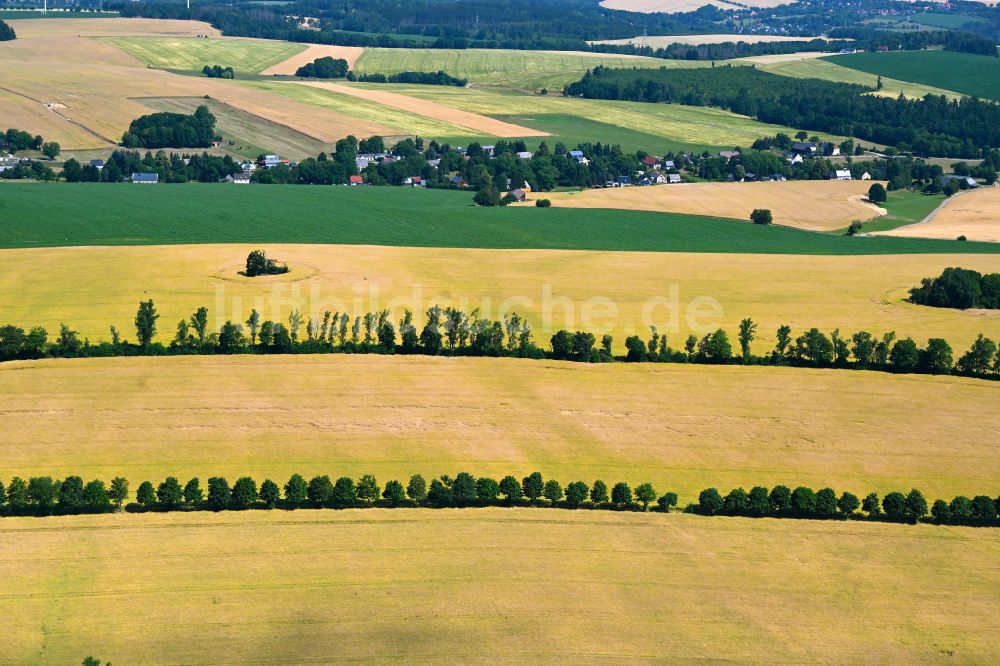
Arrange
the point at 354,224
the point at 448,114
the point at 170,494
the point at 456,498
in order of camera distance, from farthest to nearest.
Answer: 1. the point at 448,114
2. the point at 354,224
3. the point at 456,498
4. the point at 170,494

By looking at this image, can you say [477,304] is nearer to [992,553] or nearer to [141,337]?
[141,337]

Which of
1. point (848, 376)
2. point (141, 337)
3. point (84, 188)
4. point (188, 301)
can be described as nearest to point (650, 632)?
point (848, 376)

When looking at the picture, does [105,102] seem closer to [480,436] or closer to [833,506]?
[480,436]

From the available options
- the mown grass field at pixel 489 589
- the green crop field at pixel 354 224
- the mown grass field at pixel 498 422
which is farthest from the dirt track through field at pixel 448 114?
the mown grass field at pixel 489 589

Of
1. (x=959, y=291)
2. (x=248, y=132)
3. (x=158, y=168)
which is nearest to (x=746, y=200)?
(x=959, y=291)

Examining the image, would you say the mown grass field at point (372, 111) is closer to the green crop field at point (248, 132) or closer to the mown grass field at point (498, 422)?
the green crop field at point (248, 132)

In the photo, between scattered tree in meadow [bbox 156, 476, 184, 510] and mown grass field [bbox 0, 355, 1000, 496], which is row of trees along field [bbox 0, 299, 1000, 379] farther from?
scattered tree in meadow [bbox 156, 476, 184, 510]
